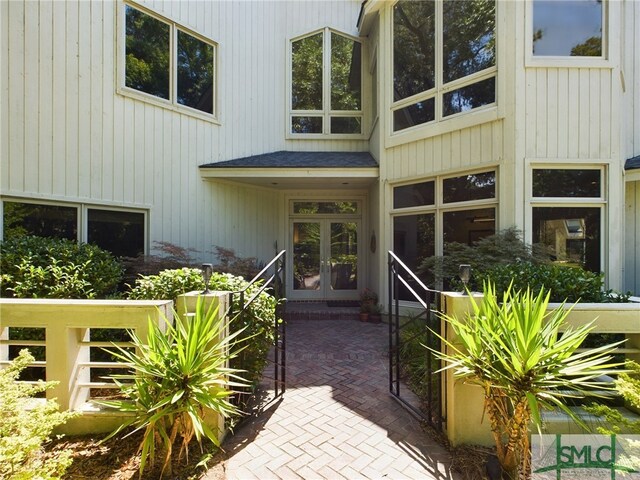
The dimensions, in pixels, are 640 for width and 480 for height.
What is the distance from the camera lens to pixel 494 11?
5199 mm

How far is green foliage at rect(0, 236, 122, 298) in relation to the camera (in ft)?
11.9

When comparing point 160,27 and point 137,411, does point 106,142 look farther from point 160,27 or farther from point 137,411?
point 137,411

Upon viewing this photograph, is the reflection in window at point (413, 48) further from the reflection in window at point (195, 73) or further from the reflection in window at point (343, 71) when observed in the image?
the reflection in window at point (195, 73)

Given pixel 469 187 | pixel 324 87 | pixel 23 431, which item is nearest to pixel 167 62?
pixel 324 87

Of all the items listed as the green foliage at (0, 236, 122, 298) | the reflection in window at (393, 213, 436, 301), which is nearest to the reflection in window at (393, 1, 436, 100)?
the reflection in window at (393, 213, 436, 301)

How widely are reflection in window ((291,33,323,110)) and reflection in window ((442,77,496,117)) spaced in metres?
3.82

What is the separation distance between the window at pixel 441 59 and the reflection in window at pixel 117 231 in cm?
568

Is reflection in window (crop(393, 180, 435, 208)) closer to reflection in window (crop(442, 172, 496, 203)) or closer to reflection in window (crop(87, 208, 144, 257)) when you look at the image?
reflection in window (crop(442, 172, 496, 203))

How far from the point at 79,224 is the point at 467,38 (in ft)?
24.5

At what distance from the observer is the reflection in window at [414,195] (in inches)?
238

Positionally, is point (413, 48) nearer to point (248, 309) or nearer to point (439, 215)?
point (439, 215)

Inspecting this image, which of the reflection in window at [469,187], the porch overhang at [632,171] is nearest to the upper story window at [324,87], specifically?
the reflection in window at [469,187]

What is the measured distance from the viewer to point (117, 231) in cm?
545

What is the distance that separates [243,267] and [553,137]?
5.86 metres
